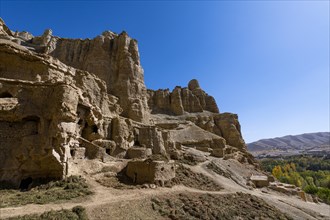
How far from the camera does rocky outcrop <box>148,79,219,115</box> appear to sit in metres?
78.5

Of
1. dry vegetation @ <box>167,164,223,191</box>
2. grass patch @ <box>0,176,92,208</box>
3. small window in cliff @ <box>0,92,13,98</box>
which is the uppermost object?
small window in cliff @ <box>0,92,13,98</box>

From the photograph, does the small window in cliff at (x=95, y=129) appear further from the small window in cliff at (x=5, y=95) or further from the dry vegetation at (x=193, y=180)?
the dry vegetation at (x=193, y=180)

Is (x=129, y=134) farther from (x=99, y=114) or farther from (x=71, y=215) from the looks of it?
(x=71, y=215)

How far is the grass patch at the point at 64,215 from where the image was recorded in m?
12.8

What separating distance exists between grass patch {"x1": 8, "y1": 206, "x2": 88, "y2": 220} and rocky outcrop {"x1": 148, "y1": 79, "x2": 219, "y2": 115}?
61882 mm

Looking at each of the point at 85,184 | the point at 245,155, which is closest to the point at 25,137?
the point at 85,184

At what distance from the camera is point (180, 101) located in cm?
7944

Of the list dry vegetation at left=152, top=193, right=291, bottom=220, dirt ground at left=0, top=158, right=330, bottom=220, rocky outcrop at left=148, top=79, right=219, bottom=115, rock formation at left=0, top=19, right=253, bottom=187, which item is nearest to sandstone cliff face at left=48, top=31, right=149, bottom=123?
rock formation at left=0, top=19, right=253, bottom=187

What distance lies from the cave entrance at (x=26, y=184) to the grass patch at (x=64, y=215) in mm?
6633

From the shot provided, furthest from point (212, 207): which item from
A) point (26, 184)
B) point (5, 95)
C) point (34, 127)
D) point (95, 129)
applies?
point (5, 95)

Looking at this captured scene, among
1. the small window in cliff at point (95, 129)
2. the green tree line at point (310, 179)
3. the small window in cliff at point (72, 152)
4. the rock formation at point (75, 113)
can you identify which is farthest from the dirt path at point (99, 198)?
the green tree line at point (310, 179)

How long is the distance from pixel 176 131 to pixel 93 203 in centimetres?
4210

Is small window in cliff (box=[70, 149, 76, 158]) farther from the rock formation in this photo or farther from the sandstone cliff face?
the sandstone cliff face

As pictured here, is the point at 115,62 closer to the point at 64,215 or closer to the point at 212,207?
the point at 212,207
